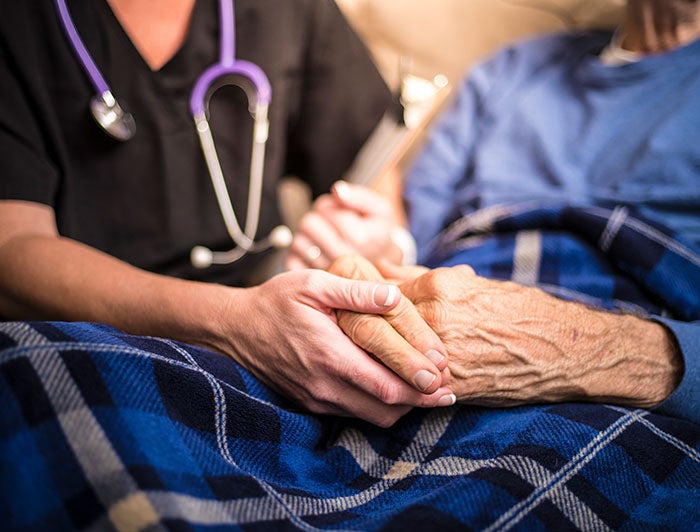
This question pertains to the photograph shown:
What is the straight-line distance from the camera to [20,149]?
2.34 feet

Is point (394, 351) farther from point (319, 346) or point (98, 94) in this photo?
point (98, 94)

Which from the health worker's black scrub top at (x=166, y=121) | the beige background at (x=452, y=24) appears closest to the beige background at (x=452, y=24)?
the beige background at (x=452, y=24)

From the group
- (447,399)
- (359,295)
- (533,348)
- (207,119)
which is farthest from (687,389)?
(207,119)

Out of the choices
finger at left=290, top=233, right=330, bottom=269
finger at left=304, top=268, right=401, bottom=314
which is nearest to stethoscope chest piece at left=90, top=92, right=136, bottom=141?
finger at left=290, top=233, right=330, bottom=269

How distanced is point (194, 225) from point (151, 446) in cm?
49

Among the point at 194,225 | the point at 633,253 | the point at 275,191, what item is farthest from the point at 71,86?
the point at 633,253

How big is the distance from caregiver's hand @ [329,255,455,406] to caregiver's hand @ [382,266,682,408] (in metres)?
0.03

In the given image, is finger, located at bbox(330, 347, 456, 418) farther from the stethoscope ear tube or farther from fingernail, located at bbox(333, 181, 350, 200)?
the stethoscope ear tube

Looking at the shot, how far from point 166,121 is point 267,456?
529 millimetres

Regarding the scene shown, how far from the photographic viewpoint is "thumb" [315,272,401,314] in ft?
1.79

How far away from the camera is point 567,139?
0.97 m

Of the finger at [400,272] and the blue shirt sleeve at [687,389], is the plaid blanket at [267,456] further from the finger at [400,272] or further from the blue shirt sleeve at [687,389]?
the finger at [400,272]

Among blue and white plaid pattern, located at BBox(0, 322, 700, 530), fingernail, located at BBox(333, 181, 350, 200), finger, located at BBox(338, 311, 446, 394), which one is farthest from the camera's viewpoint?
fingernail, located at BBox(333, 181, 350, 200)

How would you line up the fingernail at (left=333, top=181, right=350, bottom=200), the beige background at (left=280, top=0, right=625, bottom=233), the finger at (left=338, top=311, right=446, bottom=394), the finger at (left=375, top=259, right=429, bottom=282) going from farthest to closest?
1. the beige background at (left=280, top=0, right=625, bottom=233)
2. the fingernail at (left=333, top=181, right=350, bottom=200)
3. the finger at (left=375, top=259, right=429, bottom=282)
4. the finger at (left=338, top=311, right=446, bottom=394)
